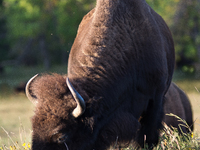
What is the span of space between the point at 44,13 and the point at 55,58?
960 cm

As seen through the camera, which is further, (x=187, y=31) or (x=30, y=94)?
(x=187, y=31)

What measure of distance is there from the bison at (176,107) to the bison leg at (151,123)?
5.37ft

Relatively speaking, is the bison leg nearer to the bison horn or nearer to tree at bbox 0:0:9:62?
the bison horn

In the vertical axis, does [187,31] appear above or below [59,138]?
below

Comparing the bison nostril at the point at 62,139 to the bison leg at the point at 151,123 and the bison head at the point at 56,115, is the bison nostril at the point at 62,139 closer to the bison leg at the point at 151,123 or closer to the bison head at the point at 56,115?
the bison head at the point at 56,115

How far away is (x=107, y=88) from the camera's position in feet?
12.1

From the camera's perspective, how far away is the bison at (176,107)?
6.42 m

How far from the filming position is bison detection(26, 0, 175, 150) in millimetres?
3227

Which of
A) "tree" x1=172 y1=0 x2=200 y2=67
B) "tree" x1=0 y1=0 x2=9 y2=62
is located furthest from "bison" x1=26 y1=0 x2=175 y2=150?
"tree" x1=0 y1=0 x2=9 y2=62

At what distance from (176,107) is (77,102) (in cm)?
406

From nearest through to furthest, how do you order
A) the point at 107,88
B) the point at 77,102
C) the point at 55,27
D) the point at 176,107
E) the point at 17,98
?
the point at 77,102 → the point at 107,88 → the point at 176,107 → the point at 17,98 → the point at 55,27

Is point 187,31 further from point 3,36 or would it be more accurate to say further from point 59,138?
point 59,138

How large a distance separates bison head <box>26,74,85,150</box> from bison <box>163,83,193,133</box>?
11.0 ft

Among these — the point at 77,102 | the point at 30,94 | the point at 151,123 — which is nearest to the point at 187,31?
Result: the point at 151,123
